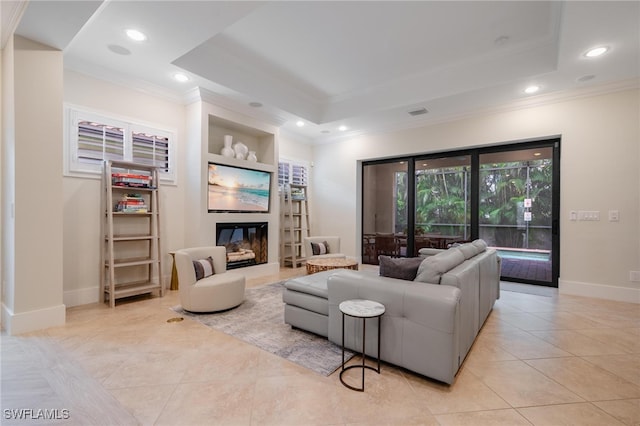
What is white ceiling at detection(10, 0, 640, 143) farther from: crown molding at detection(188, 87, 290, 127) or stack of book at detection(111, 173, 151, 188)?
stack of book at detection(111, 173, 151, 188)

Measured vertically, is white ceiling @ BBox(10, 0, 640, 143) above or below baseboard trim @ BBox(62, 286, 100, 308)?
above

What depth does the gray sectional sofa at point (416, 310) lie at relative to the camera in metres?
1.95

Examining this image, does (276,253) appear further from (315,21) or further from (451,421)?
(451,421)

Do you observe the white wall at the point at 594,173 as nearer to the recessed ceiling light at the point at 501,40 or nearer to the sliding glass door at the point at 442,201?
the sliding glass door at the point at 442,201

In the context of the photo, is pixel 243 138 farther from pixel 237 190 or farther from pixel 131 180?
pixel 131 180

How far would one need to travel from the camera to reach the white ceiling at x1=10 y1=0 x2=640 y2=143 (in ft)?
8.82

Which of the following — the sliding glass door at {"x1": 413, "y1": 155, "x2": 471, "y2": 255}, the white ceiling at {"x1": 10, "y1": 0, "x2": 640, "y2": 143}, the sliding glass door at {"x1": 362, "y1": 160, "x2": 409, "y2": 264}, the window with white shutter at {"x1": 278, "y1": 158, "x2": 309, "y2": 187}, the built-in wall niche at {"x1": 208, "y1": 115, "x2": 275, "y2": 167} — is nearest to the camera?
the white ceiling at {"x1": 10, "y1": 0, "x2": 640, "y2": 143}

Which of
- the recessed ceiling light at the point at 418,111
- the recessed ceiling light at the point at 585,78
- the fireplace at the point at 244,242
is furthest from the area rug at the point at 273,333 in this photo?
the recessed ceiling light at the point at 585,78

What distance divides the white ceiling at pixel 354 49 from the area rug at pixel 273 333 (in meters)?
2.96

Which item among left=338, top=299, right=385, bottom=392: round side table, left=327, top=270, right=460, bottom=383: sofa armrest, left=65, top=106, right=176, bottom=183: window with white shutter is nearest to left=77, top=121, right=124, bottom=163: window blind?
left=65, top=106, right=176, bottom=183: window with white shutter

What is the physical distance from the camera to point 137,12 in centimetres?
268

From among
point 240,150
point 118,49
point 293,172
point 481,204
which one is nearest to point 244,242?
point 240,150

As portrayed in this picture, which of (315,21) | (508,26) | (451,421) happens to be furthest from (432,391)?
(508,26)

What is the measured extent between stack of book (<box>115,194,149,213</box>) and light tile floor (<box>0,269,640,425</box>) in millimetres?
1479
